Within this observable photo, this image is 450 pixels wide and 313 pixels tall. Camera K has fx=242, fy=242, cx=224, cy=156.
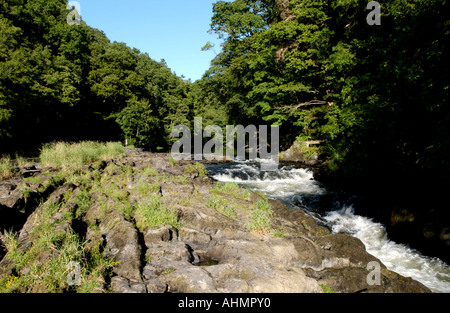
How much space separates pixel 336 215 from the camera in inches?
345

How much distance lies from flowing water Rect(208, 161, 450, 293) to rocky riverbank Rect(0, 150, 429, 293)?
134 centimetres

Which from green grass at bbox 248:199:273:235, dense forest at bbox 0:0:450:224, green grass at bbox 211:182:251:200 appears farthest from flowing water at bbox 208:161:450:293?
Result: green grass at bbox 248:199:273:235

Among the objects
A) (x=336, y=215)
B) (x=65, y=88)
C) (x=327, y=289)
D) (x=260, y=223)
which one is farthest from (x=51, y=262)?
(x=65, y=88)

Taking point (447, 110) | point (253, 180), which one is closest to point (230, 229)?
point (447, 110)

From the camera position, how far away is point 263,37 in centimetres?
1942

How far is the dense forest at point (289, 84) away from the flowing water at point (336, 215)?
1.61 metres

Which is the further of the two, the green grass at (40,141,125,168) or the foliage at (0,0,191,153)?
the foliage at (0,0,191,153)

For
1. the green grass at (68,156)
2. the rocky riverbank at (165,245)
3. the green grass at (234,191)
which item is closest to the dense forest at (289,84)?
the rocky riverbank at (165,245)

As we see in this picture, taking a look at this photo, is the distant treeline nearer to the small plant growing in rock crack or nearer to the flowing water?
the flowing water

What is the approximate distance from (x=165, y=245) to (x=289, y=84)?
1596 cm

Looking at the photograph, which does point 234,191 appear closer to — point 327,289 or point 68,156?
point 327,289

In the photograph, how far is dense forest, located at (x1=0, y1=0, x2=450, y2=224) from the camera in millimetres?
6785

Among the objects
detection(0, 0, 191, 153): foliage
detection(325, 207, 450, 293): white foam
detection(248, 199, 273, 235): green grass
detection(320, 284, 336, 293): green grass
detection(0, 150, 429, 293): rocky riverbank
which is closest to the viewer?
detection(0, 150, 429, 293): rocky riverbank
